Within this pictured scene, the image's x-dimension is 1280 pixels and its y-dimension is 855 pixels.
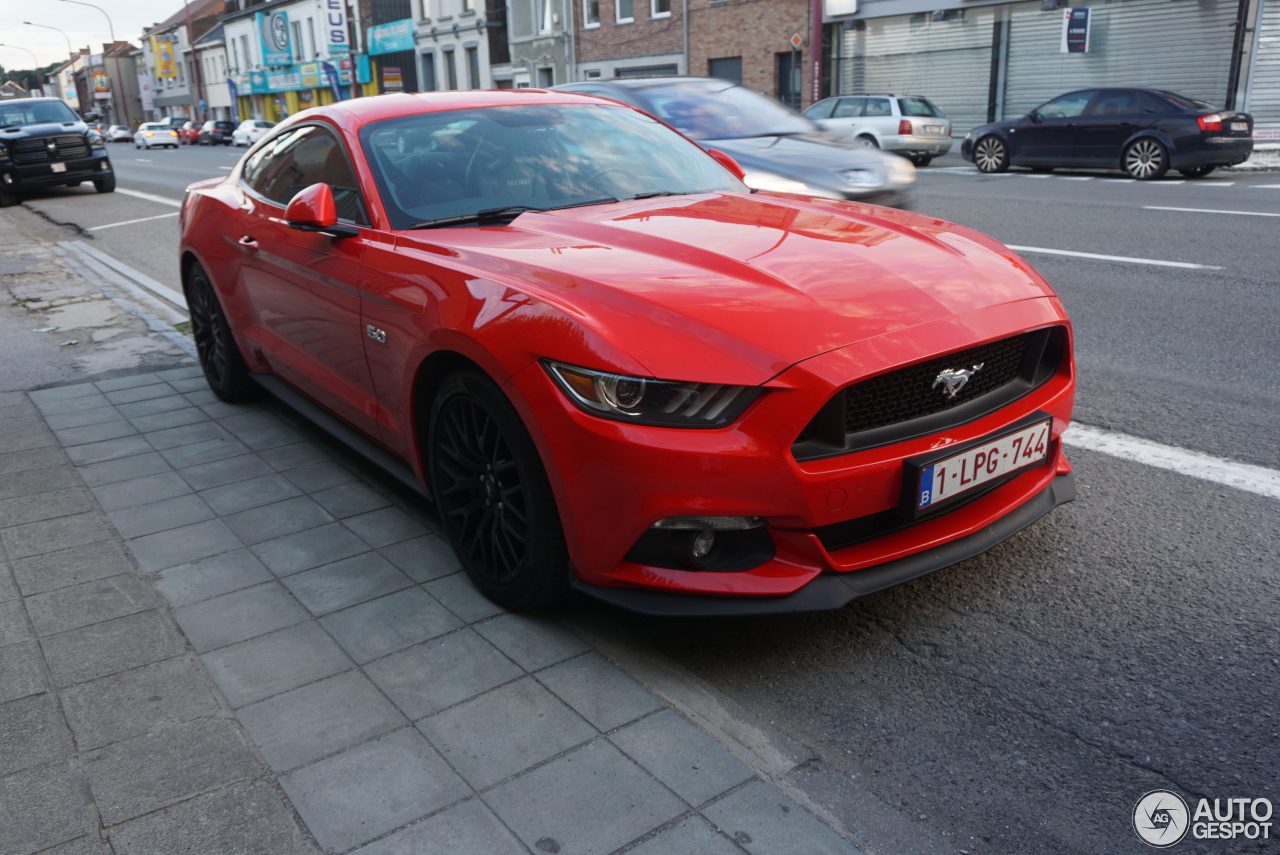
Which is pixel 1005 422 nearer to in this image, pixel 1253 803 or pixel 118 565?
pixel 1253 803

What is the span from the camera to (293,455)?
15.0 feet

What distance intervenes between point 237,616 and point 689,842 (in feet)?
5.64

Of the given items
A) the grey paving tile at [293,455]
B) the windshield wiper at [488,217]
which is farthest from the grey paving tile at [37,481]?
the windshield wiper at [488,217]

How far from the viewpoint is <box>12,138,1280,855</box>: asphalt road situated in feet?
7.22

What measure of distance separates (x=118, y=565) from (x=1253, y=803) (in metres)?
3.38

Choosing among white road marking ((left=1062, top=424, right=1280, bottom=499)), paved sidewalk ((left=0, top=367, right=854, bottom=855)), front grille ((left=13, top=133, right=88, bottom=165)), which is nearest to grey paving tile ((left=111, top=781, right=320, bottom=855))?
paved sidewalk ((left=0, top=367, right=854, bottom=855))

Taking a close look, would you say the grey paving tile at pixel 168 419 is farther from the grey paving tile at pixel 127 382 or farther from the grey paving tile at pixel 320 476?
the grey paving tile at pixel 320 476

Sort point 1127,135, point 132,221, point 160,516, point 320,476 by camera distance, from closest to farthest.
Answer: point 160,516
point 320,476
point 132,221
point 1127,135

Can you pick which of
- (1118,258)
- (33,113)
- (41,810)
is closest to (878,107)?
(1118,258)

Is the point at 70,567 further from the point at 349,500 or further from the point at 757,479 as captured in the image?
the point at 757,479

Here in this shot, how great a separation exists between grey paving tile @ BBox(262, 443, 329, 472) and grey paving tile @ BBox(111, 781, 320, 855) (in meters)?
2.30

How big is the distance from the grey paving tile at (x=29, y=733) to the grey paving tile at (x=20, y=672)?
47 millimetres

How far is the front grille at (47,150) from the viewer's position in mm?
18625

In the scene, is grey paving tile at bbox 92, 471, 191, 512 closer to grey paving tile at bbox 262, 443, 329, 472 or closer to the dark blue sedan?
grey paving tile at bbox 262, 443, 329, 472
